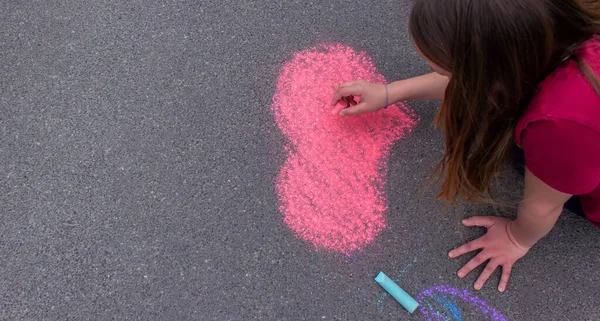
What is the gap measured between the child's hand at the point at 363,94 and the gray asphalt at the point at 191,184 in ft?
0.52

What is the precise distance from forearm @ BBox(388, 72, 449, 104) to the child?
33 centimetres

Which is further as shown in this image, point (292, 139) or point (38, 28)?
point (38, 28)

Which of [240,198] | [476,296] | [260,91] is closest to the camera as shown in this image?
[476,296]

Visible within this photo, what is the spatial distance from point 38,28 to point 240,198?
38.7 inches

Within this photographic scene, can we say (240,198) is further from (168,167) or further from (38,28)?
(38,28)

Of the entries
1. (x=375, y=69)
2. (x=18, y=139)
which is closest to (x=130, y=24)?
(x=18, y=139)

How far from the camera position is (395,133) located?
141 cm

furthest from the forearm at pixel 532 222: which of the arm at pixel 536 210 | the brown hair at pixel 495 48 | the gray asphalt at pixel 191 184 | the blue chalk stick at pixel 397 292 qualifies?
the blue chalk stick at pixel 397 292

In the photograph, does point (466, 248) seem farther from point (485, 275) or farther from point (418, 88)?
point (418, 88)

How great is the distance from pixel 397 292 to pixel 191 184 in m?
0.69

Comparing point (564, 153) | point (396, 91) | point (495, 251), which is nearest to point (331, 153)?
point (396, 91)

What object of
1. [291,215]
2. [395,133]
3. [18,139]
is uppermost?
[395,133]

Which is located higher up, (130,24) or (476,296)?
(130,24)

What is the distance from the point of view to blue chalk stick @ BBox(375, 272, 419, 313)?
1.23 meters
